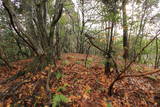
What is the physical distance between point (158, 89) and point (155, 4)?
7.14m

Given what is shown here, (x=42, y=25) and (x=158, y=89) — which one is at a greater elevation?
(x=42, y=25)

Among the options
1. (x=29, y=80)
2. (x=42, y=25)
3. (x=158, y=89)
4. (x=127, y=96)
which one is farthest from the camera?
(x=42, y=25)

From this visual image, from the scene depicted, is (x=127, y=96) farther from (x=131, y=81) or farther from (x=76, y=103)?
(x=76, y=103)

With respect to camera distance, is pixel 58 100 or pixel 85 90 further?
pixel 85 90

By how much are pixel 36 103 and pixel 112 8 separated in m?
4.59

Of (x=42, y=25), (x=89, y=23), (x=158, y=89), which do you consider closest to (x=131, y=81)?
(x=158, y=89)

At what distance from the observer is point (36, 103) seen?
9.25ft

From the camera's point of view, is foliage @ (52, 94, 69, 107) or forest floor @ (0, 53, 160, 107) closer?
foliage @ (52, 94, 69, 107)

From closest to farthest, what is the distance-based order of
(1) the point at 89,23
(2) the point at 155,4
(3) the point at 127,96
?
(3) the point at 127,96 < (2) the point at 155,4 < (1) the point at 89,23

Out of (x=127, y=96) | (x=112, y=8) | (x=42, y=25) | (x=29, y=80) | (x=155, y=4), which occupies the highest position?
(x=155, y=4)

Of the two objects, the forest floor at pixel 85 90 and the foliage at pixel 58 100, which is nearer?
the foliage at pixel 58 100

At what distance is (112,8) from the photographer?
4.30m

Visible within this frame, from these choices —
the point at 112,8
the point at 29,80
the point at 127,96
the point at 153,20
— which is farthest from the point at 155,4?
the point at 29,80

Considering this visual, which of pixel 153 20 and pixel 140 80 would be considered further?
pixel 153 20
